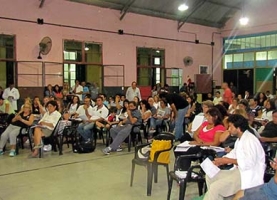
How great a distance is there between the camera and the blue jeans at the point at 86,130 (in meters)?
6.68

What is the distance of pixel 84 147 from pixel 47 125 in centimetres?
82

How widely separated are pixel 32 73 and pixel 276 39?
11421mm

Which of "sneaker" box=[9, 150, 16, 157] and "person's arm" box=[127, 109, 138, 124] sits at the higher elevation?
"person's arm" box=[127, 109, 138, 124]

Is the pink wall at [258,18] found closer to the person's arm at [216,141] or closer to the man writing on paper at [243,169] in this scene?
the person's arm at [216,141]

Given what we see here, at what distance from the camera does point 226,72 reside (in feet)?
59.1

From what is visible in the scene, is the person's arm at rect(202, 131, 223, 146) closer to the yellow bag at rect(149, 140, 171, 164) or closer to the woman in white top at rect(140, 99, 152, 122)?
the yellow bag at rect(149, 140, 171, 164)

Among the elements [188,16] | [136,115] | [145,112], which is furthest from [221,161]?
[188,16]

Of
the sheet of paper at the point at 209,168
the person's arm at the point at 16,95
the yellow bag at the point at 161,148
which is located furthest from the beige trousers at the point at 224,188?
the person's arm at the point at 16,95

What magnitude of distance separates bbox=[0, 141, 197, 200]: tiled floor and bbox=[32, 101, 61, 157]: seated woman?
11.4 inches

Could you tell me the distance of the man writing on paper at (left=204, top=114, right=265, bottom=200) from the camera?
2684mm

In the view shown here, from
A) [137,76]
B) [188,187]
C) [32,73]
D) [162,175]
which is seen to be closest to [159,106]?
[162,175]

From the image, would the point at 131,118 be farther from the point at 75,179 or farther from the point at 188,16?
the point at 188,16

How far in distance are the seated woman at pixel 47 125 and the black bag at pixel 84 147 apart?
1.94 feet

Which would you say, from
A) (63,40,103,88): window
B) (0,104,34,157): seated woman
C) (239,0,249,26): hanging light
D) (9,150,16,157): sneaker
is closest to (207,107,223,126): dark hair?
(0,104,34,157): seated woman
